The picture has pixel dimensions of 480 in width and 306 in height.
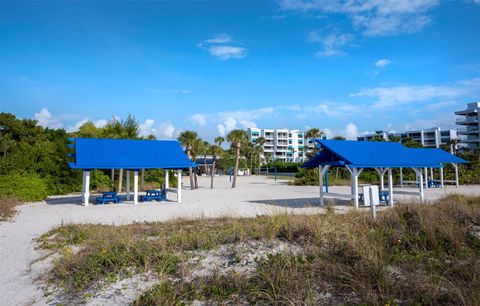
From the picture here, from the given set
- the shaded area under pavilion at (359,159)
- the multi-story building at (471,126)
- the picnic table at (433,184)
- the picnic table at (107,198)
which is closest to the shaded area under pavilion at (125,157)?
the picnic table at (107,198)

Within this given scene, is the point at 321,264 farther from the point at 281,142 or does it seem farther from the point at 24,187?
the point at 281,142

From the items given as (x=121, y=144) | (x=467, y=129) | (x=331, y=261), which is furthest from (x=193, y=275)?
(x=467, y=129)

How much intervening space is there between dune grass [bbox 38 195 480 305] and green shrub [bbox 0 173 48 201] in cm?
1494

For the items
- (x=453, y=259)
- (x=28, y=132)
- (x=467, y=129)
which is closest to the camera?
(x=453, y=259)

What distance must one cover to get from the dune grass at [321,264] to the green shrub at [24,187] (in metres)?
14.9

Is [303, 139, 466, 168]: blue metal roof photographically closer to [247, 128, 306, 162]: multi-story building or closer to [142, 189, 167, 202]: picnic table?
[142, 189, 167, 202]: picnic table

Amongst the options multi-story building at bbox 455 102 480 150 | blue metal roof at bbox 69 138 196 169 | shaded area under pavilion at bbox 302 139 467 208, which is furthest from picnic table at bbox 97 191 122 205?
multi-story building at bbox 455 102 480 150

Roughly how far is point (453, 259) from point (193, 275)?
4.68m

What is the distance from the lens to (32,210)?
17.3 metres

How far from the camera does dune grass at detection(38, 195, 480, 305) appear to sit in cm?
477

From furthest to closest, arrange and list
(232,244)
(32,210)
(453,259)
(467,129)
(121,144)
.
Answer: (467,129) → (121,144) → (32,210) → (232,244) → (453,259)

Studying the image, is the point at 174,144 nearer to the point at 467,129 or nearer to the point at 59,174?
the point at 59,174

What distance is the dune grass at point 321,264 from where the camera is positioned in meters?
4.77

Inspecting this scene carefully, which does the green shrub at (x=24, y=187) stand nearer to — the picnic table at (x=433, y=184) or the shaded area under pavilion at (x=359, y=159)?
the shaded area under pavilion at (x=359, y=159)
